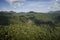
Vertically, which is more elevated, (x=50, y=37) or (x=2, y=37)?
(x=2, y=37)

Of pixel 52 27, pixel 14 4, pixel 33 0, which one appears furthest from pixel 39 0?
pixel 52 27

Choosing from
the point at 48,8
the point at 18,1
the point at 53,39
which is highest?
the point at 18,1

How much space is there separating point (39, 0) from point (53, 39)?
3.99 m

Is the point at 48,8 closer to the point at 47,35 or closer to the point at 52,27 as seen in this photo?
the point at 52,27

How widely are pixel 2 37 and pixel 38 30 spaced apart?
3.72m

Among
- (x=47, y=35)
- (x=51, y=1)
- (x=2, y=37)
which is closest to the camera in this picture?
(x=2, y=37)

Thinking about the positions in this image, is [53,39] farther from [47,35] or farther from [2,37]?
[2,37]

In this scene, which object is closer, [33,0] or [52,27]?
[33,0]

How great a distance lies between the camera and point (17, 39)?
10.5 metres

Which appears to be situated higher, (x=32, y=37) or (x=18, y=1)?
(x=18, y=1)

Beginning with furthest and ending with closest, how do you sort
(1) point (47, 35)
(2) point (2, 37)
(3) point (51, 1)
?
(1) point (47, 35)
(3) point (51, 1)
(2) point (2, 37)

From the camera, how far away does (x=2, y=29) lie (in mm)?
10453

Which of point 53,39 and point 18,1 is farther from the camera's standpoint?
point 53,39

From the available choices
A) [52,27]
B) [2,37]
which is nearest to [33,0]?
[52,27]
